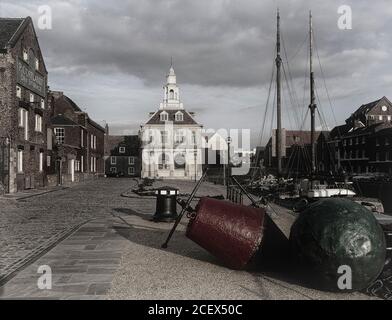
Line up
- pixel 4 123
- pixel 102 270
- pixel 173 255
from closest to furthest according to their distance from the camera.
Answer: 1. pixel 102 270
2. pixel 173 255
3. pixel 4 123

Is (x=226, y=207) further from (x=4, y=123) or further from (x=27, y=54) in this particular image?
(x=27, y=54)

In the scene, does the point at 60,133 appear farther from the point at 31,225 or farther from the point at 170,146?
the point at 31,225

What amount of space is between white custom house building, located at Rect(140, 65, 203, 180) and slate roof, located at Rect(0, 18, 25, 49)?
1319 inches

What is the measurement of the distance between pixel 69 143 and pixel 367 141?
135ft

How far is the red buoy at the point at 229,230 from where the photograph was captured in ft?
24.2

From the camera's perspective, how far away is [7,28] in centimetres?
2791

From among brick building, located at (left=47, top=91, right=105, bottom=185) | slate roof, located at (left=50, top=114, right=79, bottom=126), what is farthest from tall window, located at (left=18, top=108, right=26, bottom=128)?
slate roof, located at (left=50, top=114, right=79, bottom=126)

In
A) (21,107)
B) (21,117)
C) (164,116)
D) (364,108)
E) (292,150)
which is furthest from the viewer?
(292,150)

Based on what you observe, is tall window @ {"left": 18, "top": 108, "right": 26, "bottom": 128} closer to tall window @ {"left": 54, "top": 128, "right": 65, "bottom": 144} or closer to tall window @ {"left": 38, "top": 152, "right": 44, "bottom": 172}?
tall window @ {"left": 38, "top": 152, "right": 44, "bottom": 172}

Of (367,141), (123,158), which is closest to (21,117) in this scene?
(367,141)

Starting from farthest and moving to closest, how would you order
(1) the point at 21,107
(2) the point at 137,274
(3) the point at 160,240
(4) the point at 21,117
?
(4) the point at 21,117 < (1) the point at 21,107 < (3) the point at 160,240 < (2) the point at 137,274

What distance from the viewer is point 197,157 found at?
61.8m
